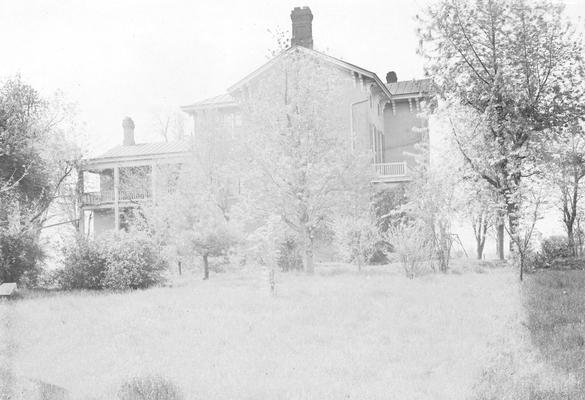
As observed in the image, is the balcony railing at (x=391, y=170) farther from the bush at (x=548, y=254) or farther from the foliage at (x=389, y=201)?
the bush at (x=548, y=254)

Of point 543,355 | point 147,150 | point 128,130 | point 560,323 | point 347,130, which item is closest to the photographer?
point 543,355

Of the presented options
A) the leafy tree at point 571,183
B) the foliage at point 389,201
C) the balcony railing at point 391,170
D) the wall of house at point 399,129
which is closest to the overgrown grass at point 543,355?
the leafy tree at point 571,183

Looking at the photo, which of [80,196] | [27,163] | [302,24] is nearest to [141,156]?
[80,196]

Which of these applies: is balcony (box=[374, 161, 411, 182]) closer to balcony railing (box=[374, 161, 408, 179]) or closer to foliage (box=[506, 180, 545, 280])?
balcony railing (box=[374, 161, 408, 179])

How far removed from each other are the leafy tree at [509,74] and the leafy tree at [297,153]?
3.82 m

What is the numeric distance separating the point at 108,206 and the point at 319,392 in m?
30.4

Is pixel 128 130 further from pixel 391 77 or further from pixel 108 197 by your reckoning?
pixel 391 77

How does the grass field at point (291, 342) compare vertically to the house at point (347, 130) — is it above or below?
below

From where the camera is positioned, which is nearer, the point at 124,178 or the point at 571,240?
the point at 571,240

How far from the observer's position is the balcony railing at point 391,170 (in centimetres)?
2778

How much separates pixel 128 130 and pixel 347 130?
2002cm

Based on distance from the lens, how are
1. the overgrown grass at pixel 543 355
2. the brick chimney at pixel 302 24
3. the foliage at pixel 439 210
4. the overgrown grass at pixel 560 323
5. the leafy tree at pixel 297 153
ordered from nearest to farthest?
the overgrown grass at pixel 543 355, the overgrown grass at pixel 560 323, the foliage at pixel 439 210, the leafy tree at pixel 297 153, the brick chimney at pixel 302 24

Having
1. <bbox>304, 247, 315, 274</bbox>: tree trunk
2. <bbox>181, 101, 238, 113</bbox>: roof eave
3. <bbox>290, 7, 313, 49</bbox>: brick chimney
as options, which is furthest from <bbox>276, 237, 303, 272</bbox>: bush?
<bbox>181, 101, 238, 113</bbox>: roof eave

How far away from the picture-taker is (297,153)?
19.3 m
